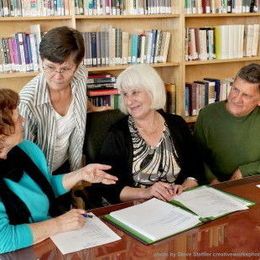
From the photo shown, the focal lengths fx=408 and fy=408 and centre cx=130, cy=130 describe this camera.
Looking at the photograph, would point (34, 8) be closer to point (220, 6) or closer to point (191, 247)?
point (220, 6)

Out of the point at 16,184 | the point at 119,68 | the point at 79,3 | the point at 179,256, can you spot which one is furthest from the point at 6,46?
the point at 179,256

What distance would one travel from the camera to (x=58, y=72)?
1937 mm

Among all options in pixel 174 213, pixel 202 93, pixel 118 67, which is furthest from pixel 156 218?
pixel 202 93

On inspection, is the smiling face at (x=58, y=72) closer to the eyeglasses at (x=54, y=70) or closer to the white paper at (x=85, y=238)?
the eyeglasses at (x=54, y=70)

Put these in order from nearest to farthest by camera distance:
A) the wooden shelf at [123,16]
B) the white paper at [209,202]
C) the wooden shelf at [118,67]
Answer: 1. the white paper at [209,202]
2. the wooden shelf at [123,16]
3. the wooden shelf at [118,67]

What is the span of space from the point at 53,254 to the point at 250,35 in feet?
9.89

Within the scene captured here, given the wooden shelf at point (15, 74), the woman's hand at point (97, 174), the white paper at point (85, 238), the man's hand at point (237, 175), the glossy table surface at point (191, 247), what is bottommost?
the man's hand at point (237, 175)

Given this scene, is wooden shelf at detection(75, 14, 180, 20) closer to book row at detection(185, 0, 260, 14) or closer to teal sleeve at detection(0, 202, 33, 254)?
book row at detection(185, 0, 260, 14)

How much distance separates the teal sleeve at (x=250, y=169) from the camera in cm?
212

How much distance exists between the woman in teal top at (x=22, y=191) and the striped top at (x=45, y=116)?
334 mm

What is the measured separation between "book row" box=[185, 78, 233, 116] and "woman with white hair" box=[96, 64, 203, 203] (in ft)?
4.57

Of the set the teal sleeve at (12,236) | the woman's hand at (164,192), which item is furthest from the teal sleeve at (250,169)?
the teal sleeve at (12,236)

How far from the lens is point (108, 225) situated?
57.6 inches

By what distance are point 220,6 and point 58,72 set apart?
2023 millimetres
